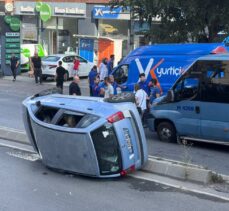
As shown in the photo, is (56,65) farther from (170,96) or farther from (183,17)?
(170,96)

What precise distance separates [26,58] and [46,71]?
5266mm

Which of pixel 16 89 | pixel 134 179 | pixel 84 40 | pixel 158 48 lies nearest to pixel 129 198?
pixel 134 179

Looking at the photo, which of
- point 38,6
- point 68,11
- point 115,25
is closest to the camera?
point 115,25

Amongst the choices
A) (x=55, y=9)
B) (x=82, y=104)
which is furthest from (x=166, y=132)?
(x=55, y=9)

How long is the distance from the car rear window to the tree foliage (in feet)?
35.7

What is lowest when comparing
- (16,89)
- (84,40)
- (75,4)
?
(16,89)

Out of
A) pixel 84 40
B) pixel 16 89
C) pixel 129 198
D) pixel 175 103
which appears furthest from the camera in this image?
pixel 84 40

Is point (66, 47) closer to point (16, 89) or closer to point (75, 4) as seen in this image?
point (75, 4)

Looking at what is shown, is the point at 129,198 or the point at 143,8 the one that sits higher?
the point at 143,8

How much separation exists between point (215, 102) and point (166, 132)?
5.50ft

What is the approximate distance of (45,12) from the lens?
36281 millimetres

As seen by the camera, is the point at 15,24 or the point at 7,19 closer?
the point at 7,19

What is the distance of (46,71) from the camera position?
91.6 ft

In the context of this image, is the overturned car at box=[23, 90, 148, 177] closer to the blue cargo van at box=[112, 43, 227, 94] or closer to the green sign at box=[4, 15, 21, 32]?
the blue cargo van at box=[112, 43, 227, 94]
